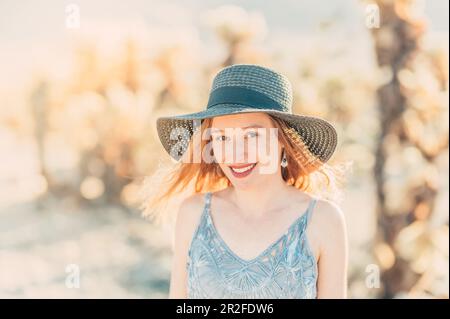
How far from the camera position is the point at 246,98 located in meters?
1.89

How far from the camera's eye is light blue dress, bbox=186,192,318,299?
6.19 ft

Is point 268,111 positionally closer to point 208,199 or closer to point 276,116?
point 276,116

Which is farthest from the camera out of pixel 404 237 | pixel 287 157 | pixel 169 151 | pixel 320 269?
pixel 404 237

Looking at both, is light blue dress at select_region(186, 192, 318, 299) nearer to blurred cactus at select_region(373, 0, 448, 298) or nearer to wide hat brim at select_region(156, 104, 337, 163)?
wide hat brim at select_region(156, 104, 337, 163)

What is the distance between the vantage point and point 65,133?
4527 mm

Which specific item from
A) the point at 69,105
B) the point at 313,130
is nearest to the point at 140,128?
the point at 69,105

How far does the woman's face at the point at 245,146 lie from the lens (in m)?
1.87

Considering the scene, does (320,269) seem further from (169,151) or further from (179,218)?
(169,151)

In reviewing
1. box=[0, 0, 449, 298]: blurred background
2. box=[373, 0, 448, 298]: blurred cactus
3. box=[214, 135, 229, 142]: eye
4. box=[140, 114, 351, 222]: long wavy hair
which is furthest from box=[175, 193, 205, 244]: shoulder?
box=[373, 0, 448, 298]: blurred cactus

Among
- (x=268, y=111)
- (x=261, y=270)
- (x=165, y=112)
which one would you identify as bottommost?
(x=261, y=270)

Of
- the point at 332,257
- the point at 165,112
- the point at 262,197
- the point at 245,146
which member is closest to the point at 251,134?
the point at 245,146

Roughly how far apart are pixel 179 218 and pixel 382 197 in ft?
8.95

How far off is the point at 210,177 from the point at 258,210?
26cm

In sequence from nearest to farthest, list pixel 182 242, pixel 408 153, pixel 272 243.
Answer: pixel 272 243 < pixel 182 242 < pixel 408 153
